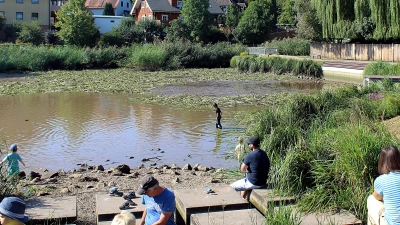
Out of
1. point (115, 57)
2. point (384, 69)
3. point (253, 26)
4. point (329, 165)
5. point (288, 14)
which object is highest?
point (288, 14)

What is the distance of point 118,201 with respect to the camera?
7.86 metres

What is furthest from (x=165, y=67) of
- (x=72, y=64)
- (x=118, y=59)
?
(x=72, y=64)

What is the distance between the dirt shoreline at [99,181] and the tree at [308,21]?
1583 inches

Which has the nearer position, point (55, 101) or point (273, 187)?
point (273, 187)

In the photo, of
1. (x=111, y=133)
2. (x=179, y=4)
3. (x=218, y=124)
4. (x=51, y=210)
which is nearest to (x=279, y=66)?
(x=218, y=124)

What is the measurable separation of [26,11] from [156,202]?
238 feet

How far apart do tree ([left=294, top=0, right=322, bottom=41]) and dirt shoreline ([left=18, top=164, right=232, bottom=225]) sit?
40.2 metres

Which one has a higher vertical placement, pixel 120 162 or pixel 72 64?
pixel 72 64

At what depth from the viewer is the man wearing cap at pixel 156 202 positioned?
6.08 metres

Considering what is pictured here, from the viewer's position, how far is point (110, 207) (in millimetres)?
7469

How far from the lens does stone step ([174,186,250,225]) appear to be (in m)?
7.36

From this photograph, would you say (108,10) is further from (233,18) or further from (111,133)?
(111,133)

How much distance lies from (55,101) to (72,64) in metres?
21.6

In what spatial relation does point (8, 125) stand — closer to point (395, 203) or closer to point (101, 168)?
point (101, 168)
